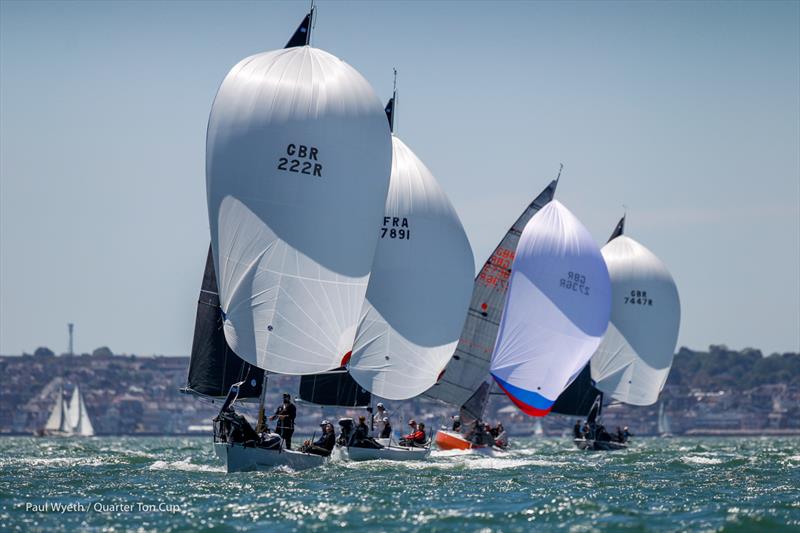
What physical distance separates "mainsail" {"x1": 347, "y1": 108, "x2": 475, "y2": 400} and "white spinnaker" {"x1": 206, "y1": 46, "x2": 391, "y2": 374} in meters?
5.67

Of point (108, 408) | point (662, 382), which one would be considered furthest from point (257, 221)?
point (108, 408)

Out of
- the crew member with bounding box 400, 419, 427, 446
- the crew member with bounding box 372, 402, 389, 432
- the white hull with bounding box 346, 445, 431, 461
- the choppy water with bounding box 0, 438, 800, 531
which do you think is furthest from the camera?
the crew member with bounding box 400, 419, 427, 446

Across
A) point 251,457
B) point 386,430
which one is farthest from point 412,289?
point 251,457

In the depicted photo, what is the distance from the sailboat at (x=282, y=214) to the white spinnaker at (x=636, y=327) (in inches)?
944

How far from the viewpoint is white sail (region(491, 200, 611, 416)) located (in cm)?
4275

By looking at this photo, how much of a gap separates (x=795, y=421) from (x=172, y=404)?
76.5m

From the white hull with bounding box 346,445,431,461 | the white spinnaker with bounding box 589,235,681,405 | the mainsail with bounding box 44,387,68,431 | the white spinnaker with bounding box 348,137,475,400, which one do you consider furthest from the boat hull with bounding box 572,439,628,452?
the mainsail with bounding box 44,387,68,431

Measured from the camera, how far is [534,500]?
24.5 meters

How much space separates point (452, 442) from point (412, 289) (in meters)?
8.74

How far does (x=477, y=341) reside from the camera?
44.7 m

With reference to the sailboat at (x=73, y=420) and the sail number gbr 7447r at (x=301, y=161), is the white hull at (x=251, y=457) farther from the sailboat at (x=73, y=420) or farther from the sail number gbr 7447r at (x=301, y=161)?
the sailboat at (x=73, y=420)

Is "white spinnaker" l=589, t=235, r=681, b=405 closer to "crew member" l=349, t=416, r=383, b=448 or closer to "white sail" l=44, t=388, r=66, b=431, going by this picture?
"crew member" l=349, t=416, r=383, b=448

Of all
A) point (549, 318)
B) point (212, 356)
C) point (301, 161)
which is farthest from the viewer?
point (549, 318)

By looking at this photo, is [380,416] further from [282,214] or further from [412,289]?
[282,214]
